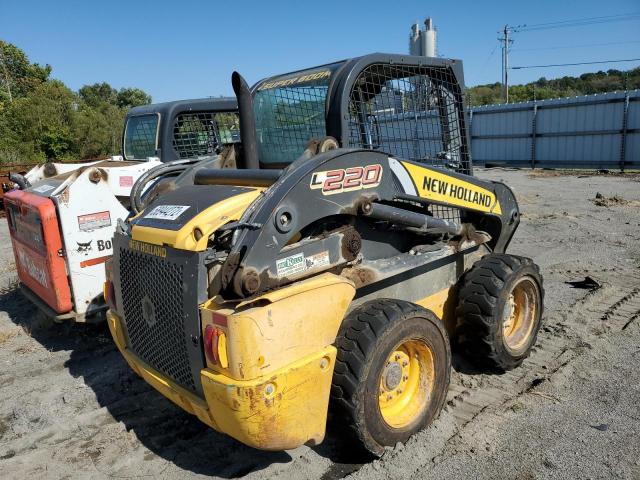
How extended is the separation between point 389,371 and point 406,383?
0.27m

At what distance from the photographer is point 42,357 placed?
15.6 ft

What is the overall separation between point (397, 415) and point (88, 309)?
3.09 metres

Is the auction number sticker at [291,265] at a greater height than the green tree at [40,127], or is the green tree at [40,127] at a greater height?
the green tree at [40,127]

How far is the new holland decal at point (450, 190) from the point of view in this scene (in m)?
3.31

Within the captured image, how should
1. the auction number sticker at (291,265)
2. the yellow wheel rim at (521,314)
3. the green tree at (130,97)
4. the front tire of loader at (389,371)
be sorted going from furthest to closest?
1. the green tree at (130,97)
2. the yellow wheel rim at (521,314)
3. the front tire of loader at (389,371)
4. the auction number sticker at (291,265)

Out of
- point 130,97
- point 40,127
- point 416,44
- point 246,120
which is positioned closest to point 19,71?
point 130,97

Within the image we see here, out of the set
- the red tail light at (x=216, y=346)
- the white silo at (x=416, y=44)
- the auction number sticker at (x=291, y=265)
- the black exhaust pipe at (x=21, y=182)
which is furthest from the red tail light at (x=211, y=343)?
the white silo at (x=416, y=44)

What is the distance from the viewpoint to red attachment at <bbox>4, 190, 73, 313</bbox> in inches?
179

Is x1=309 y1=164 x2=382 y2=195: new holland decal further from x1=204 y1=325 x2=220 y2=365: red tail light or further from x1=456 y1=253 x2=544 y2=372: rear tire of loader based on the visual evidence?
x1=456 y1=253 x2=544 y2=372: rear tire of loader

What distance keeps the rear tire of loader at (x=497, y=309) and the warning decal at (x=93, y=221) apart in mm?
3223

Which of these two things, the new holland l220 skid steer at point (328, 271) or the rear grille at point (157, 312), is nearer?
the new holland l220 skid steer at point (328, 271)

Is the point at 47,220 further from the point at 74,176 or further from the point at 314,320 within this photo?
the point at 314,320

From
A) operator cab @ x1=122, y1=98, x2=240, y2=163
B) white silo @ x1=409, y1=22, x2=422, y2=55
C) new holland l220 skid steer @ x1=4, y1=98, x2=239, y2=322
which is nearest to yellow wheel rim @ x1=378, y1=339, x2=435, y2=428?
new holland l220 skid steer @ x1=4, y1=98, x2=239, y2=322

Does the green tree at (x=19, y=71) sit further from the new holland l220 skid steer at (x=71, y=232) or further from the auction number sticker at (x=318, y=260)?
the auction number sticker at (x=318, y=260)
